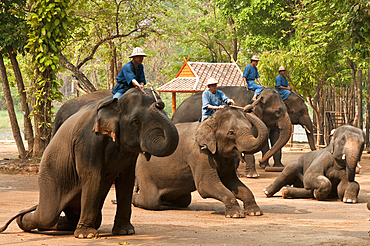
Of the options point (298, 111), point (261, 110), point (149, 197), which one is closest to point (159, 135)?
point (149, 197)

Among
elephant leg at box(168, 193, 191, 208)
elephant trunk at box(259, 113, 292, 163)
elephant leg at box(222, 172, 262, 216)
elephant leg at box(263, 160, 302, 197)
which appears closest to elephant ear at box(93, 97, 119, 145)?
elephant leg at box(222, 172, 262, 216)

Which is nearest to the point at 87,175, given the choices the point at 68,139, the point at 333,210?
the point at 68,139

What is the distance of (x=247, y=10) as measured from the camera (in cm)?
2408

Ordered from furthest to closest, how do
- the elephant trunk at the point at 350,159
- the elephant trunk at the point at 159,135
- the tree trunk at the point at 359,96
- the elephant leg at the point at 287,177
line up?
1. the tree trunk at the point at 359,96
2. the elephant leg at the point at 287,177
3. the elephant trunk at the point at 350,159
4. the elephant trunk at the point at 159,135

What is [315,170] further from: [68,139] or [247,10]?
[247,10]

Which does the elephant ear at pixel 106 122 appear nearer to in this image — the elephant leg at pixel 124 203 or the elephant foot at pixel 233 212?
the elephant leg at pixel 124 203

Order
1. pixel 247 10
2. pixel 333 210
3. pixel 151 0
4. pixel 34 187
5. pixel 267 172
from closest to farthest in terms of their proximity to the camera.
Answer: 1. pixel 333 210
2. pixel 34 187
3. pixel 267 172
4. pixel 151 0
5. pixel 247 10

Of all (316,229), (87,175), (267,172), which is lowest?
(267,172)

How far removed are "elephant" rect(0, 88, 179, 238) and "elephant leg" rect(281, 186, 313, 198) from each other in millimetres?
4259

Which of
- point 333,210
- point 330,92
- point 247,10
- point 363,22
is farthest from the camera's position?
point 330,92

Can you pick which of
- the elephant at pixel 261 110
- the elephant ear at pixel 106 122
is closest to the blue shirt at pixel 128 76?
the elephant ear at pixel 106 122

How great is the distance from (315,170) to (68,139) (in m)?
4.85

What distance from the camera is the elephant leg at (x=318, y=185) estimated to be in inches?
339

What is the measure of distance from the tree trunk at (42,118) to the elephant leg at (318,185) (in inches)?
306
